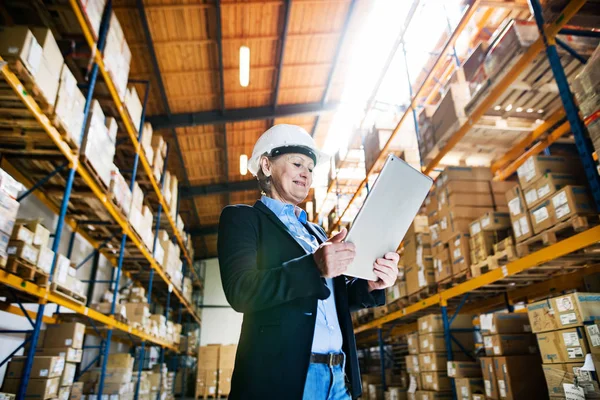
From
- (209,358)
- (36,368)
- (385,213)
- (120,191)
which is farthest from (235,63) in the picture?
(209,358)

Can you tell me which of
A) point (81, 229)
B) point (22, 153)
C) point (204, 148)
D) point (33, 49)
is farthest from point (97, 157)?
point (204, 148)

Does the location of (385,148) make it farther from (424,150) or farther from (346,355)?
(346,355)

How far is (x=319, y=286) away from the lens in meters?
1.25

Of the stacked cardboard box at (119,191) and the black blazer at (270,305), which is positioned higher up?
the stacked cardboard box at (119,191)

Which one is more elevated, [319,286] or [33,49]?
[33,49]

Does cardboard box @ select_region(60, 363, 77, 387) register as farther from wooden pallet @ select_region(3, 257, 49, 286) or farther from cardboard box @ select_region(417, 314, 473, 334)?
cardboard box @ select_region(417, 314, 473, 334)

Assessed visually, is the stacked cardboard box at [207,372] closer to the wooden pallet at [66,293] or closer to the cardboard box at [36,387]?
the wooden pallet at [66,293]

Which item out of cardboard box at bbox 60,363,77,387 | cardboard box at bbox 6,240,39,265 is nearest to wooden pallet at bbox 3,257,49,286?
cardboard box at bbox 6,240,39,265

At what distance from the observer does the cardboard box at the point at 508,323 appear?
15.4 ft

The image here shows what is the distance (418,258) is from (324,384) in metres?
5.81

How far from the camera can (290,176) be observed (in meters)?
1.74

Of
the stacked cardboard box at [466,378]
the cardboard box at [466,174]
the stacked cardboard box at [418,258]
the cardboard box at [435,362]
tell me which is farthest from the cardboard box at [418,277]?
the cardboard box at [466,174]

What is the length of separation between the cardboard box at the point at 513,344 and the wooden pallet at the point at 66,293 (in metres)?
4.96

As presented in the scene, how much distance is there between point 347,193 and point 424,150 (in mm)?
6806
